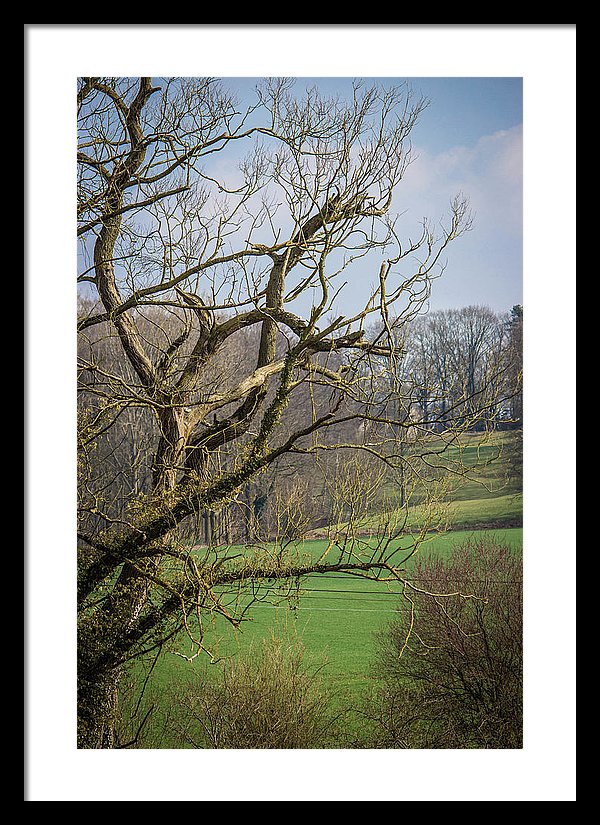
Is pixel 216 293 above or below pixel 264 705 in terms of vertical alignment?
above

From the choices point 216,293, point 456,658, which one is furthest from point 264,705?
point 216,293

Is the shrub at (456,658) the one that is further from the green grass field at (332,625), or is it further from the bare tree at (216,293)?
the bare tree at (216,293)

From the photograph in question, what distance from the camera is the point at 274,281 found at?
335 centimetres

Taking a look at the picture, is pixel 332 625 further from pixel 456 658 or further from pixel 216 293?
pixel 216 293

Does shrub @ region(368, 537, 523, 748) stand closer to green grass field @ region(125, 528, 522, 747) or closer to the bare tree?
green grass field @ region(125, 528, 522, 747)

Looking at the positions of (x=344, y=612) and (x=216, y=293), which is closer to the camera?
(x=344, y=612)

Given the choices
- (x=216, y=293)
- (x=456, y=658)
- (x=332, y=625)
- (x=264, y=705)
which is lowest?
(x=264, y=705)

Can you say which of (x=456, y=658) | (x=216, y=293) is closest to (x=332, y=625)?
(x=456, y=658)

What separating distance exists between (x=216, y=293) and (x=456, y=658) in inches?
86.0

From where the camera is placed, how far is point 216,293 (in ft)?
11.1
